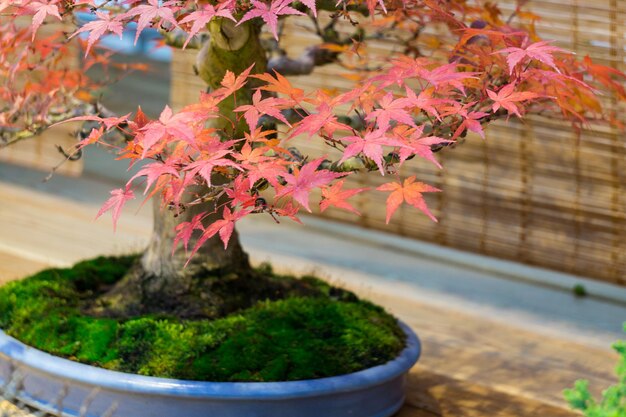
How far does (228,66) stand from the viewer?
1558 mm

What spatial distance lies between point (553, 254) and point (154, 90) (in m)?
3.63

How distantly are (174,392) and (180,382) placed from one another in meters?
0.02

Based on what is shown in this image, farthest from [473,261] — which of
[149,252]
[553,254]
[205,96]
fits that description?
[205,96]

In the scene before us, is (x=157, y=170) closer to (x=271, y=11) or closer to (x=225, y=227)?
(x=225, y=227)

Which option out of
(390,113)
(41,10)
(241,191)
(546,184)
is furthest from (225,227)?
(546,184)

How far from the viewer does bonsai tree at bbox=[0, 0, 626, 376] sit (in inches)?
44.5

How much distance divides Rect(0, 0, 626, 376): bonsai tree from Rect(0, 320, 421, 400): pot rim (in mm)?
204

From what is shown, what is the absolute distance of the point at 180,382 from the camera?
4.63ft

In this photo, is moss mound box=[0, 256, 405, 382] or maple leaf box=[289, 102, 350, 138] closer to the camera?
maple leaf box=[289, 102, 350, 138]

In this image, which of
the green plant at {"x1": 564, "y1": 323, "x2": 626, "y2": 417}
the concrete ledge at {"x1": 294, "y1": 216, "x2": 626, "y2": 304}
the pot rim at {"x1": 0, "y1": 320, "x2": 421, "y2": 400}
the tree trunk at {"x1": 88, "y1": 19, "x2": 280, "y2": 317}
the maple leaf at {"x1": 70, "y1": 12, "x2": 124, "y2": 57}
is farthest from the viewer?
the concrete ledge at {"x1": 294, "y1": 216, "x2": 626, "y2": 304}

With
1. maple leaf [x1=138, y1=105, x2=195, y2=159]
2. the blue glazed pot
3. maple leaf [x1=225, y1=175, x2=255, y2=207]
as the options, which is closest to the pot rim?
the blue glazed pot

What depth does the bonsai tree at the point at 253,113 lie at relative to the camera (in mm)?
1130

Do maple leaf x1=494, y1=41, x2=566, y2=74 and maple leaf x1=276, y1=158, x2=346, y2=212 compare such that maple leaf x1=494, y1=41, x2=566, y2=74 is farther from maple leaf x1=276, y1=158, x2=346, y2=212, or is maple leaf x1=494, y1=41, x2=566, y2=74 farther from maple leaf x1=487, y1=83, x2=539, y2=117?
maple leaf x1=276, y1=158, x2=346, y2=212

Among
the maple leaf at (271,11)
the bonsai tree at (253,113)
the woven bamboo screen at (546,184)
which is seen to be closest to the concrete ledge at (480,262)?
the woven bamboo screen at (546,184)
